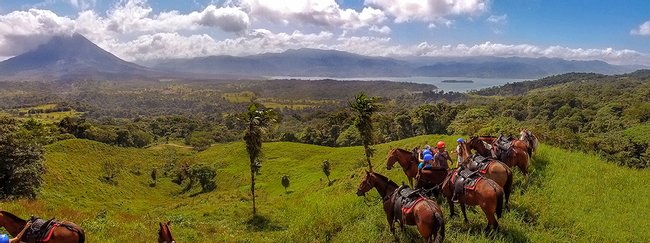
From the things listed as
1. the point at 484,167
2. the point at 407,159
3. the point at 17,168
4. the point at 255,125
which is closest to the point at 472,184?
the point at 484,167

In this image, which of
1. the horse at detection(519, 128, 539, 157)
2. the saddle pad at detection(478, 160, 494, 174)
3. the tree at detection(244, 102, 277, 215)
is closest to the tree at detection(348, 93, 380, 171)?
the tree at detection(244, 102, 277, 215)

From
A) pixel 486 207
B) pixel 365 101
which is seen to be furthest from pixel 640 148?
pixel 486 207

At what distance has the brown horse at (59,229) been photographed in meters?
10.3

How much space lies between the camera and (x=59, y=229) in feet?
33.7

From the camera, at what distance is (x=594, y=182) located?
15.6 meters

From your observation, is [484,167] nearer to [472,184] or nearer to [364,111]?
[472,184]

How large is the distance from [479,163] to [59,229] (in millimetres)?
12013

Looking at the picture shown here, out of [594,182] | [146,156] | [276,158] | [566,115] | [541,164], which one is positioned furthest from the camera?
[566,115]

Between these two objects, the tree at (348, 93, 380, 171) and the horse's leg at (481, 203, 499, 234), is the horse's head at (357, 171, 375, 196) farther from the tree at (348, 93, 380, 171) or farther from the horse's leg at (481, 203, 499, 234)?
the tree at (348, 93, 380, 171)

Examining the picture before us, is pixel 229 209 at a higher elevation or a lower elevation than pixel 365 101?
lower

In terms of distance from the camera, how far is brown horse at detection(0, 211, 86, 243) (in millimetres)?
10258

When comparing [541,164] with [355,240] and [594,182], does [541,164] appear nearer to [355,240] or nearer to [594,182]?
[594,182]

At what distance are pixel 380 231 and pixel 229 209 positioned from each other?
30.9 m

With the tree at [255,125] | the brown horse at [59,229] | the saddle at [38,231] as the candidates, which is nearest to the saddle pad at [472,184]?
A: the brown horse at [59,229]
